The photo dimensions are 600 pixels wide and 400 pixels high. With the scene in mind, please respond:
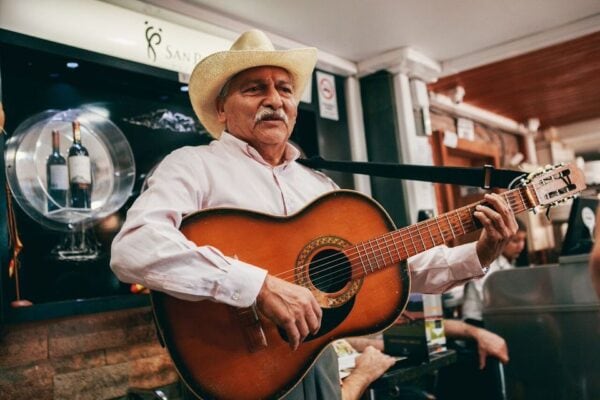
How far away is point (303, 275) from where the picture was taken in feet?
5.09

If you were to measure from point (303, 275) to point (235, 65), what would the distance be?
83 centimetres

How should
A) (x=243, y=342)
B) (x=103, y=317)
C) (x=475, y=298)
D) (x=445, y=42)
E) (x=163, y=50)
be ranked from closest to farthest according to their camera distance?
(x=243, y=342)
(x=103, y=317)
(x=163, y=50)
(x=445, y=42)
(x=475, y=298)

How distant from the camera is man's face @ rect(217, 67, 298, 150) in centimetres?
181

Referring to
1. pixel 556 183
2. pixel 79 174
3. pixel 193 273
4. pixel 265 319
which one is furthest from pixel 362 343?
pixel 193 273

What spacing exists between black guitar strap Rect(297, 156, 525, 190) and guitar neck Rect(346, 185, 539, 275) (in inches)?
4.3

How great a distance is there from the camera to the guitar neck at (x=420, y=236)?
1.66 metres

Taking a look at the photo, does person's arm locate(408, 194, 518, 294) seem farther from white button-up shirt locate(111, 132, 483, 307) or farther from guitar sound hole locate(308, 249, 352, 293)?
guitar sound hole locate(308, 249, 352, 293)

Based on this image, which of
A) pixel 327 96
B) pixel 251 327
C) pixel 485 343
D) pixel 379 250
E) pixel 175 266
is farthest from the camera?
pixel 327 96

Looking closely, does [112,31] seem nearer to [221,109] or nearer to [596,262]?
[221,109]

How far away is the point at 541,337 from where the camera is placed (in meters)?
3.20

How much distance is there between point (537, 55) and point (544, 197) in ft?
9.34

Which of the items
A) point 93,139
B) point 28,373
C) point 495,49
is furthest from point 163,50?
point 495,49

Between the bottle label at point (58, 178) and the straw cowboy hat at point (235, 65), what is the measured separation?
30.1 inches

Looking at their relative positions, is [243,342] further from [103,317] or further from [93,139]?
[93,139]
